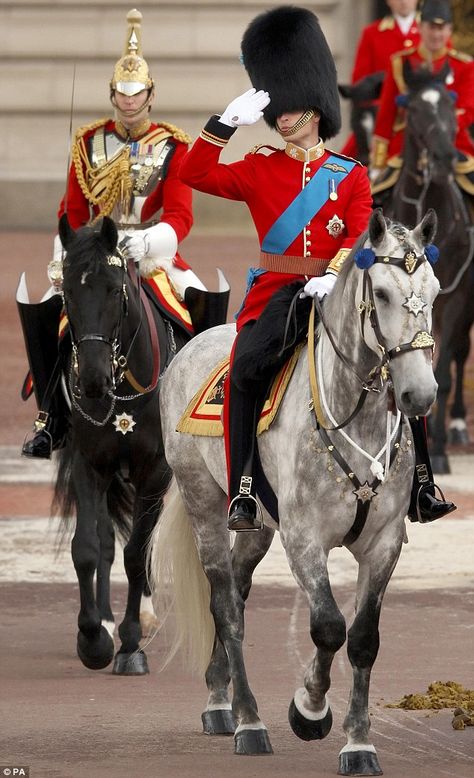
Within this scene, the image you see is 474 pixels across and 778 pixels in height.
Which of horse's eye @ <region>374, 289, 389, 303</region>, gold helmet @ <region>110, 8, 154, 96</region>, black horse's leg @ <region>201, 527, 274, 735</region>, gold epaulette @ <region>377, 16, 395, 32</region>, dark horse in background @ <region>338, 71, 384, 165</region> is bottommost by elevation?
dark horse in background @ <region>338, 71, 384, 165</region>

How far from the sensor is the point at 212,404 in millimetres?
6910

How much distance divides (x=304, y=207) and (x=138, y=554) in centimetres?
211

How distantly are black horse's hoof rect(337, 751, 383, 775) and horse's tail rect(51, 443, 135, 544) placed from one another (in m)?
2.64

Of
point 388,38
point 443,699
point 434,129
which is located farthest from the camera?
point 388,38

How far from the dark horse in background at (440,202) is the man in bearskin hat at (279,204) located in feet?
19.9

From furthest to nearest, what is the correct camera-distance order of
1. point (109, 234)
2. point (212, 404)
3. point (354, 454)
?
point (109, 234) → point (212, 404) → point (354, 454)

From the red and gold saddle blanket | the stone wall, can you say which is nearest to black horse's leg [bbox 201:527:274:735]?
the red and gold saddle blanket

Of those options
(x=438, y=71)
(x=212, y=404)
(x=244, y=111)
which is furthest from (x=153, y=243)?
(x=438, y=71)

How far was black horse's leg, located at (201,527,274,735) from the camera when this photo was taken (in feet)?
22.3

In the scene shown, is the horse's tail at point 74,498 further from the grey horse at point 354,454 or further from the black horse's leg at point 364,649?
the black horse's leg at point 364,649

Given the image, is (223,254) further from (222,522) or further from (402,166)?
(222,522)

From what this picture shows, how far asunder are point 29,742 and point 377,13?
19.3 meters

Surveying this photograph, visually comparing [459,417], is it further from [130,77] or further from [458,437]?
[130,77]

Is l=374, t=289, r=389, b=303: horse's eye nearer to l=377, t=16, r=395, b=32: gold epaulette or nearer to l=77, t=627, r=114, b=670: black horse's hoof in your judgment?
l=77, t=627, r=114, b=670: black horse's hoof
